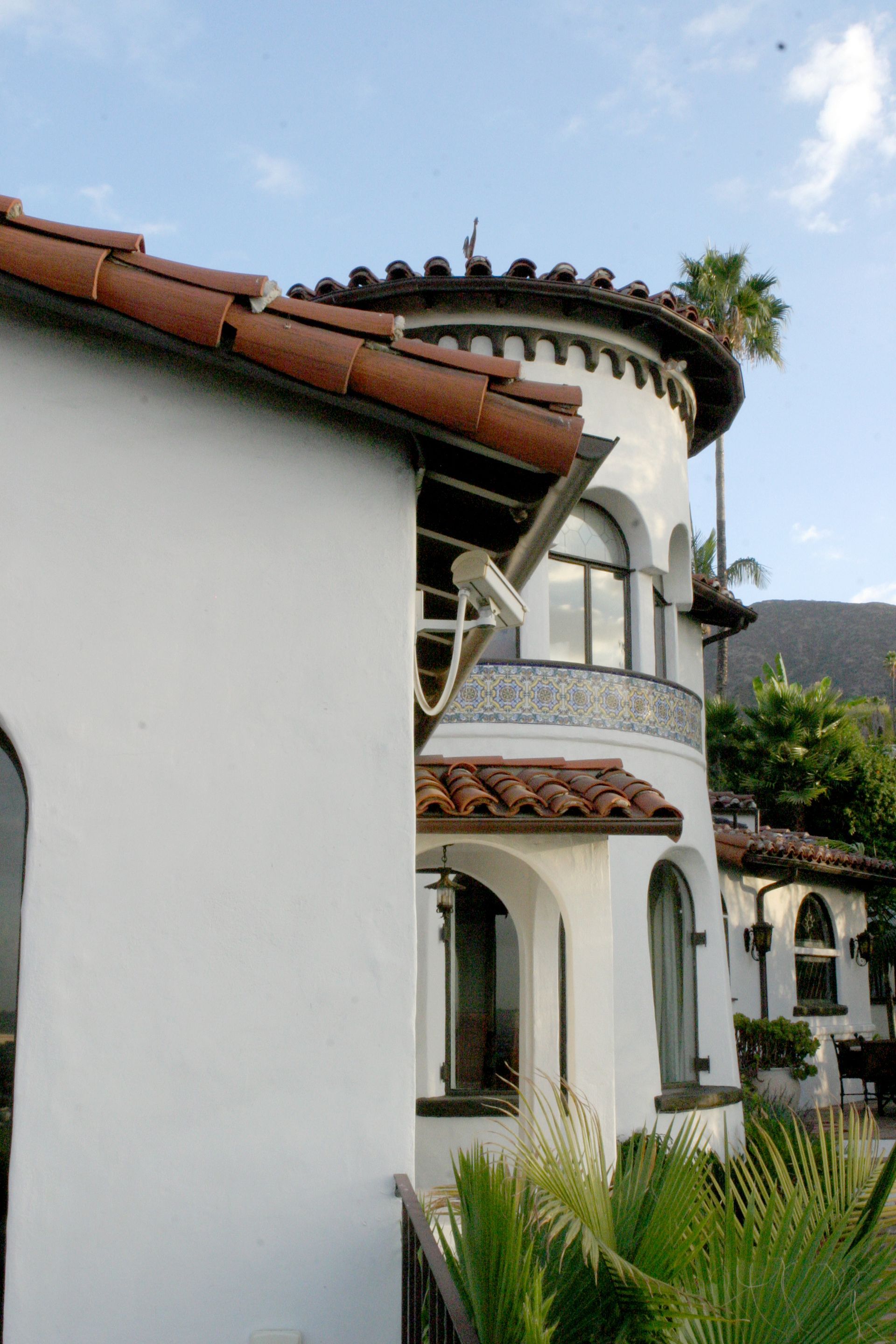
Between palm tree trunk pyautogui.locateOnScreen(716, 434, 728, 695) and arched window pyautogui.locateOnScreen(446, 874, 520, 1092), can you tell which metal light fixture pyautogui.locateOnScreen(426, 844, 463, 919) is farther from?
palm tree trunk pyautogui.locateOnScreen(716, 434, 728, 695)

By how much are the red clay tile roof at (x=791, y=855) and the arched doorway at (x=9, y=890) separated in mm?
12276

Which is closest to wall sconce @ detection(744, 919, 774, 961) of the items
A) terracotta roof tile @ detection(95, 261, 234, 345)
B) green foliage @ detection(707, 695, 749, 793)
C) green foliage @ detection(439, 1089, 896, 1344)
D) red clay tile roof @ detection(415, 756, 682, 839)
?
red clay tile roof @ detection(415, 756, 682, 839)

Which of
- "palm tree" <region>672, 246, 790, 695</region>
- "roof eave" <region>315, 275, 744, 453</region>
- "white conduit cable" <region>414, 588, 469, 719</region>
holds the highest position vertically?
"palm tree" <region>672, 246, 790, 695</region>

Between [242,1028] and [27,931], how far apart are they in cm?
74

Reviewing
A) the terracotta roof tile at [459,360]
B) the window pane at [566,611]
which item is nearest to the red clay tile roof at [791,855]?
the window pane at [566,611]

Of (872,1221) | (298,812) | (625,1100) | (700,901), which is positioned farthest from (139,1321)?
(700,901)

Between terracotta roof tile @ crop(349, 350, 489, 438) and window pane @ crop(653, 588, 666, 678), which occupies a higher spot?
window pane @ crop(653, 588, 666, 678)

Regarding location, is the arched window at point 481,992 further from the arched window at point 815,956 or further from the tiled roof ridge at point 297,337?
the arched window at point 815,956

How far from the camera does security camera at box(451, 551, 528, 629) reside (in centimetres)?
504

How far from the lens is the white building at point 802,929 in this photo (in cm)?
1711

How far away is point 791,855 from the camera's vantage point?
17.0 metres

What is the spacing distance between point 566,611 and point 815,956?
31.6ft

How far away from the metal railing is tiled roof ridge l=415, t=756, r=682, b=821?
3.32 metres

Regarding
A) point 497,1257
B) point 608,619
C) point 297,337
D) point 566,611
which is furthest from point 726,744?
point 497,1257
